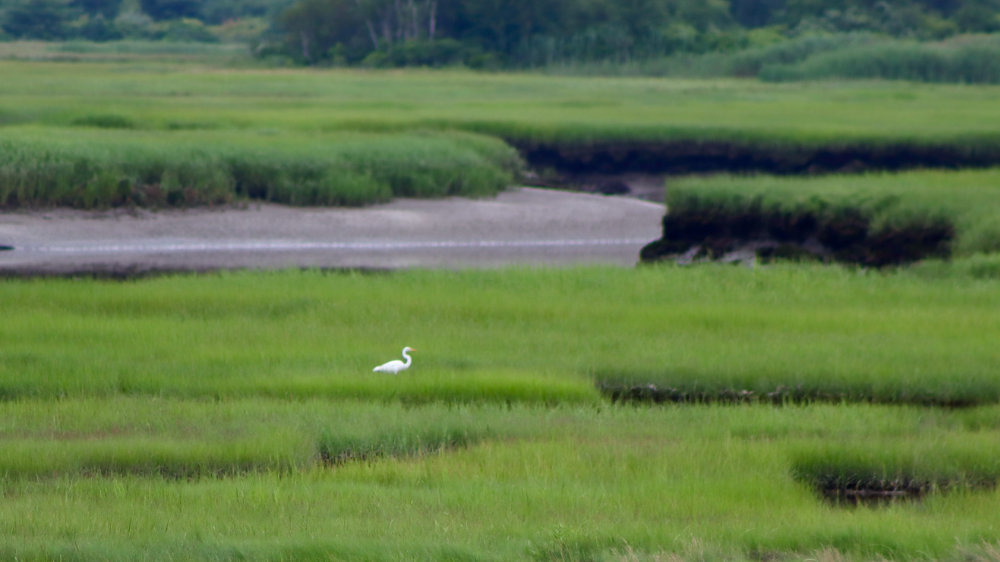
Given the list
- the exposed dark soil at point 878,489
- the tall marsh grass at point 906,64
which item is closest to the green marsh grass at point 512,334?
the exposed dark soil at point 878,489

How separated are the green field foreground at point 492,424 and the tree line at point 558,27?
1644 inches

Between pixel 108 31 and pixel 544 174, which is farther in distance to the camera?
pixel 108 31

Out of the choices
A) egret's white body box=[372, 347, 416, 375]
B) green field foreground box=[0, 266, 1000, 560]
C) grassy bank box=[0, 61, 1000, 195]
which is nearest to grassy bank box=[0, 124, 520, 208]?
grassy bank box=[0, 61, 1000, 195]

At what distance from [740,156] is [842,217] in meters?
10.3

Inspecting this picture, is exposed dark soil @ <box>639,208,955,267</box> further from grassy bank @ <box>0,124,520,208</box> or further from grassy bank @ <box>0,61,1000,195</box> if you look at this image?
grassy bank @ <box>0,61,1000,195</box>

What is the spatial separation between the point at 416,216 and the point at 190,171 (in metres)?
4.18

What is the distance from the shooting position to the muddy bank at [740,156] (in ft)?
89.0

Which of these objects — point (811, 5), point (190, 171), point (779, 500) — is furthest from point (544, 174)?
point (811, 5)

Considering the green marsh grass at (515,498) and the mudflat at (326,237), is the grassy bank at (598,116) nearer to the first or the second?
the mudflat at (326,237)

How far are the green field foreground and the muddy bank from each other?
556 inches

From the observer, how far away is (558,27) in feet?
183

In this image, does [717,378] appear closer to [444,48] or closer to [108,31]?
[444,48]

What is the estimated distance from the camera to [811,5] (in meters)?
61.0

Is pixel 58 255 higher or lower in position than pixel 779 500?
lower
